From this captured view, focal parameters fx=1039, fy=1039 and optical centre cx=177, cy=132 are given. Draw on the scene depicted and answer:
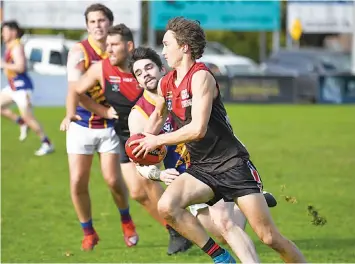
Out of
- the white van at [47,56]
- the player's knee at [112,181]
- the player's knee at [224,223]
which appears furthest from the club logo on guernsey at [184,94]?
the white van at [47,56]

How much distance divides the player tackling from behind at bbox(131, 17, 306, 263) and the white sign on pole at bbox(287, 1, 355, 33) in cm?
3243

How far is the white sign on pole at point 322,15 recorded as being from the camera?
1556 inches

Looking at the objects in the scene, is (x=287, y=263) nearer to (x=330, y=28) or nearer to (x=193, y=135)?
(x=193, y=135)

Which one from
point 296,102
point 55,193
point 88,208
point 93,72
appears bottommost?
point 296,102

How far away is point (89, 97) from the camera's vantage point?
9898mm

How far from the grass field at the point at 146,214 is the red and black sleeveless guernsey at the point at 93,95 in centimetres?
123

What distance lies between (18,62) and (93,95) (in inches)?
308

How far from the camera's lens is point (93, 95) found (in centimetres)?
991

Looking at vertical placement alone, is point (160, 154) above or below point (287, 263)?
above

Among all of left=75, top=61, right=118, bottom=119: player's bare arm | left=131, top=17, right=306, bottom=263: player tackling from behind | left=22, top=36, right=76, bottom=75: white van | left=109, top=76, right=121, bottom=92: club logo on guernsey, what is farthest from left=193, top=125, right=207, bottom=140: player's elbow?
left=22, top=36, right=76, bottom=75: white van

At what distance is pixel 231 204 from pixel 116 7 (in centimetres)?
2706

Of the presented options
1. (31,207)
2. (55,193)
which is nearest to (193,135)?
(31,207)

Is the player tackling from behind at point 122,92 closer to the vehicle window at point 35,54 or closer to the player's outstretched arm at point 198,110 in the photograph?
the player's outstretched arm at point 198,110

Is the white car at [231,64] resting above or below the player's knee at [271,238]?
below
